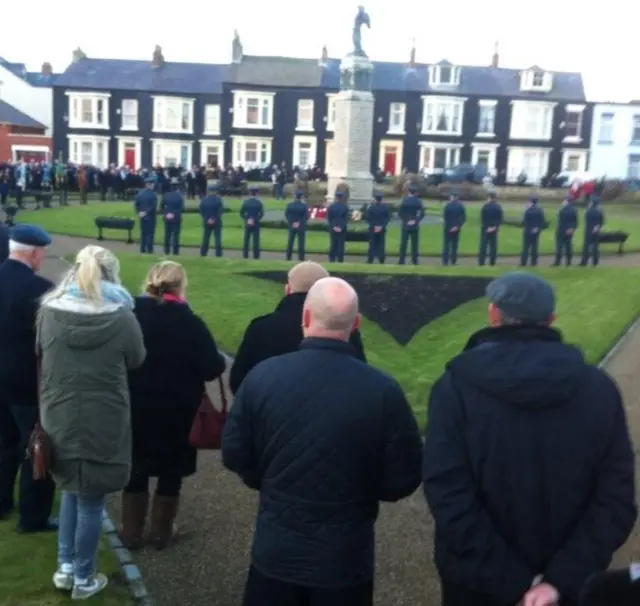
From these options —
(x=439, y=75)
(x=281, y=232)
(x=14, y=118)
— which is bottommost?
(x=281, y=232)

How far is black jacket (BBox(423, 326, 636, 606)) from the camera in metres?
3.22

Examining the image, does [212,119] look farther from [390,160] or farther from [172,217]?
[172,217]

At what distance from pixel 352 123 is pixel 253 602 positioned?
1067 inches

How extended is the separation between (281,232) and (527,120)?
31557 mm

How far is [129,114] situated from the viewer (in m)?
53.5

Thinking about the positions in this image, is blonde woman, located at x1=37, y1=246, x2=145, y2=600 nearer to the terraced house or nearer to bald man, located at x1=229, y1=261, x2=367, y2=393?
bald man, located at x1=229, y1=261, x2=367, y2=393

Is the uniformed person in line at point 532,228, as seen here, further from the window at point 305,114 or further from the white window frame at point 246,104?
the white window frame at point 246,104

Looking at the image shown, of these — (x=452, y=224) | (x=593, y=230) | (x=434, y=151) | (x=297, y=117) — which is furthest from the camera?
(x=434, y=151)

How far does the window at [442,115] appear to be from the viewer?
5294 cm

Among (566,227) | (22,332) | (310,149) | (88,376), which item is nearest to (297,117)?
(310,149)

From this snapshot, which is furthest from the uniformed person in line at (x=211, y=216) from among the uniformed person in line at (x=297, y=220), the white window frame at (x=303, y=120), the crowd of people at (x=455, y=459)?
the white window frame at (x=303, y=120)

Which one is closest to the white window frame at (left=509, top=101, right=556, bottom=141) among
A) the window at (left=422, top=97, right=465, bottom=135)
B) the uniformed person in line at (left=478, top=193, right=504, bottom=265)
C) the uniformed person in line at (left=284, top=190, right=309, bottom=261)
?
the window at (left=422, top=97, right=465, bottom=135)

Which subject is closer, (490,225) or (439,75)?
(490,225)

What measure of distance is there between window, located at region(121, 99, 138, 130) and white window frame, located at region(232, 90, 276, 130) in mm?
6226
